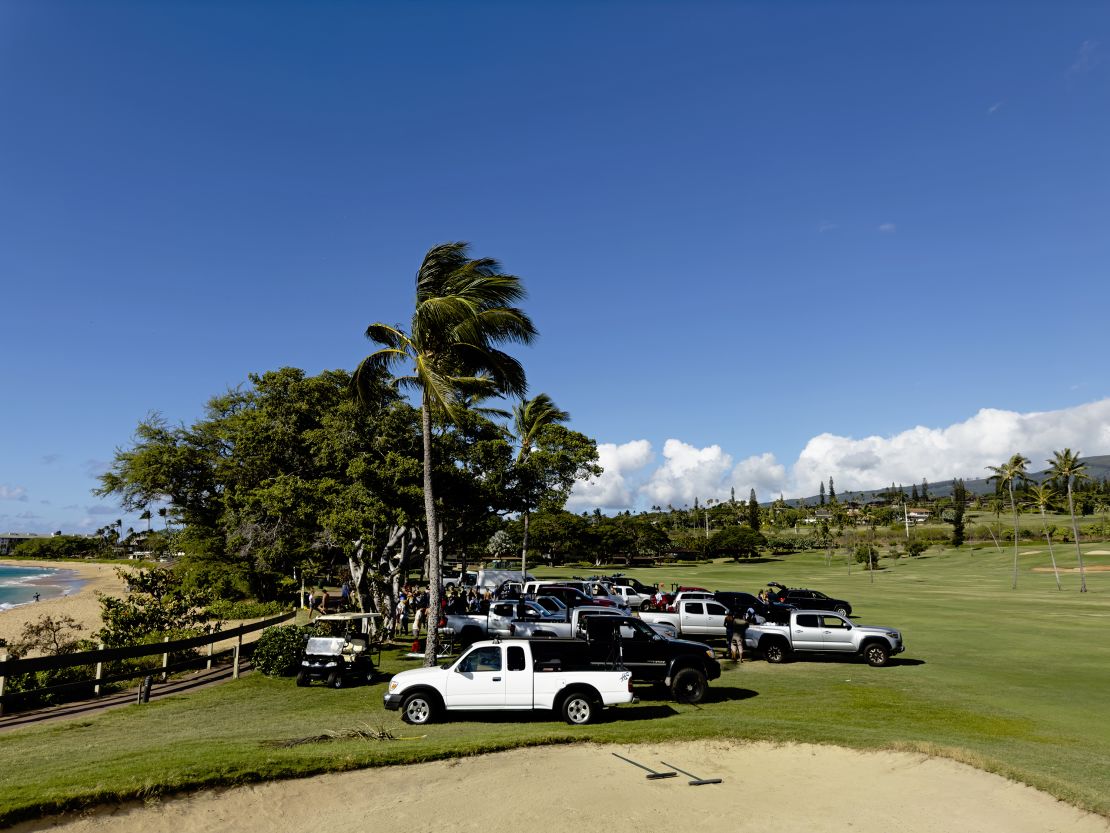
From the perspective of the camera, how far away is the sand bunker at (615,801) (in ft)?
29.2

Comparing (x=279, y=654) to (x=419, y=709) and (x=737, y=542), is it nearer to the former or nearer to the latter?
(x=419, y=709)

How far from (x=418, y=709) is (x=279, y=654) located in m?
8.55

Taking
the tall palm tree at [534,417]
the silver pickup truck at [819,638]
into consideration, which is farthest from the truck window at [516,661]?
the tall palm tree at [534,417]

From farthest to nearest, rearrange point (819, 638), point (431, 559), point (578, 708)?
point (819, 638) → point (431, 559) → point (578, 708)

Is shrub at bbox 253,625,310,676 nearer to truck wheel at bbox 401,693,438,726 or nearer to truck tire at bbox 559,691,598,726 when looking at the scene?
truck wheel at bbox 401,693,438,726

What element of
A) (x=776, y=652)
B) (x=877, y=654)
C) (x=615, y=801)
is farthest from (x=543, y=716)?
(x=877, y=654)

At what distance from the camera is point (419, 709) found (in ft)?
45.3

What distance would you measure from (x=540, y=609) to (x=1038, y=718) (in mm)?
16597

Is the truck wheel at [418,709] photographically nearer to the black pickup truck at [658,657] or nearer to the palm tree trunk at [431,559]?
the black pickup truck at [658,657]

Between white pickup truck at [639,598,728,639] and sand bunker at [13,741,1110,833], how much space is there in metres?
14.6

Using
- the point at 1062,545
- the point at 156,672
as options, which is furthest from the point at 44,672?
the point at 1062,545

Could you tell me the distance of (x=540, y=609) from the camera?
90.2 feet

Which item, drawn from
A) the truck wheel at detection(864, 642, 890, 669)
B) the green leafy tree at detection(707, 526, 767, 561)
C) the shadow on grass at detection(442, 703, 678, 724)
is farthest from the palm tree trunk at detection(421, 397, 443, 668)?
the green leafy tree at detection(707, 526, 767, 561)

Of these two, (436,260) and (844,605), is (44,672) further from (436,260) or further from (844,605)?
(844,605)
